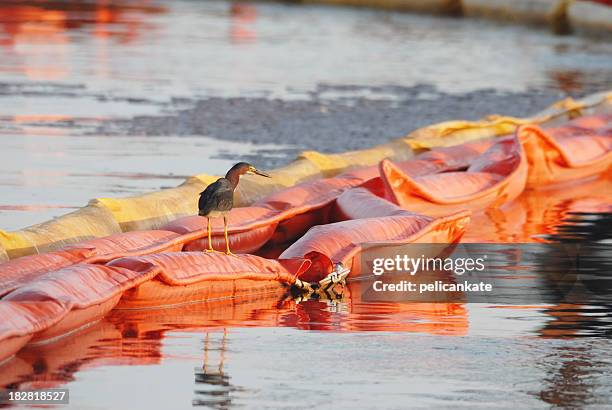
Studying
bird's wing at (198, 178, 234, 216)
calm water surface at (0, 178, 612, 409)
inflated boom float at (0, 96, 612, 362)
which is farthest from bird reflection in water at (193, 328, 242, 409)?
bird's wing at (198, 178, 234, 216)

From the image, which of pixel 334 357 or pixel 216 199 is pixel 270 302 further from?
pixel 334 357

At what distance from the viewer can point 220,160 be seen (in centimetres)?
1275

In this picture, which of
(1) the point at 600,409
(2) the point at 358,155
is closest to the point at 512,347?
(1) the point at 600,409

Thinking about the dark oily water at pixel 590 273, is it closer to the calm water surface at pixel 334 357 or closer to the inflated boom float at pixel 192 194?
the calm water surface at pixel 334 357

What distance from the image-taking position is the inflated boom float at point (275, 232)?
6.94 meters

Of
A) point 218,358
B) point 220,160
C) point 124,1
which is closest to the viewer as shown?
point 218,358

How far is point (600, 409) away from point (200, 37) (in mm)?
20843

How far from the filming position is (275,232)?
9.25 metres

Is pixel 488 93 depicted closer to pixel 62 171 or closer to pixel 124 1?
pixel 62 171

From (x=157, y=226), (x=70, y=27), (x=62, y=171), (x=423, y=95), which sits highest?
(x=70, y=27)

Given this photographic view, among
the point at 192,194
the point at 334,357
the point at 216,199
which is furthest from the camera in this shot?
the point at 192,194

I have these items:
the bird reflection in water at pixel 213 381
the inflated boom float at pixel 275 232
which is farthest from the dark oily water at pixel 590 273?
the bird reflection in water at pixel 213 381

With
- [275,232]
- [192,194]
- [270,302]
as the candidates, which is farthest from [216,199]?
[192,194]

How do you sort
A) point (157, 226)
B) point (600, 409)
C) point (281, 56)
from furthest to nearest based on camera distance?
1. point (281, 56)
2. point (157, 226)
3. point (600, 409)
